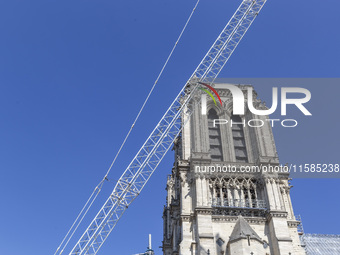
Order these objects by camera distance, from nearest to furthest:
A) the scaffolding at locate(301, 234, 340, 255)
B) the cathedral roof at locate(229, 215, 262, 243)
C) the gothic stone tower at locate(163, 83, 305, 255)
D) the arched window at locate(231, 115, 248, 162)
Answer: the cathedral roof at locate(229, 215, 262, 243) → the gothic stone tower at locate(163, 83, 305, 255) → the arched window at locate(231, 115, 248, 162) → the scaffolding at locate(301, 234, 340, 255)

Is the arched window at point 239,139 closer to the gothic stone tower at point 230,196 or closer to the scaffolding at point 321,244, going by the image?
the gothic stone tower at point 230,196

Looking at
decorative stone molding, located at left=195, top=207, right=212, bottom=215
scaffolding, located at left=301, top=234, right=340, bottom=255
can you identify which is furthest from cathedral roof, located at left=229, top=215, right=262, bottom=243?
scaffolding, located at left=301, top=234, right=340, bottom=255

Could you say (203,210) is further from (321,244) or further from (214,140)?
(321,244)

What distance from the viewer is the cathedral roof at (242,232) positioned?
44.5m

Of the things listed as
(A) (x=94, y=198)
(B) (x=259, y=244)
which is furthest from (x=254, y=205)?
(A) (x=94, y=198)

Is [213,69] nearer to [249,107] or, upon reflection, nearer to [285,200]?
[249,107]

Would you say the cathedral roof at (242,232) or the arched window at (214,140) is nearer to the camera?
the cathedral roof at (242,232)

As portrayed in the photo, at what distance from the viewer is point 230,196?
51.0m

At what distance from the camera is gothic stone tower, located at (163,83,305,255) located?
46.1 metres

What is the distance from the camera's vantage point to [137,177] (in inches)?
2251

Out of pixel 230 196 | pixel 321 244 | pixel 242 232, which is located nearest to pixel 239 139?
pixel 230 196

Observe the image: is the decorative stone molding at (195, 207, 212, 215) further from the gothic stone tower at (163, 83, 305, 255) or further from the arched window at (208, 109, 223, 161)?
the arched window at (208, 109, 223, 161)

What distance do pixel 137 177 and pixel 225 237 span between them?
49.6 feet

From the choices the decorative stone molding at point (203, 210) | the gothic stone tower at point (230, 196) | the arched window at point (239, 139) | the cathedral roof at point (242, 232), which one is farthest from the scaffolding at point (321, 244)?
the decorative stone molding at point (203, 210)
